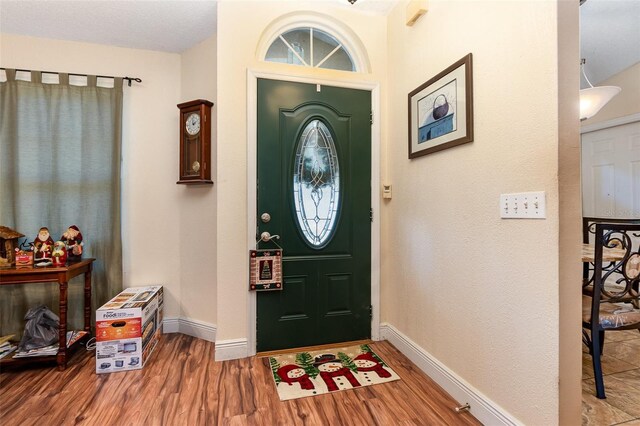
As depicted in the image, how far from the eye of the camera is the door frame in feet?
7.40

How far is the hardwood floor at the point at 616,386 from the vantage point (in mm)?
1568

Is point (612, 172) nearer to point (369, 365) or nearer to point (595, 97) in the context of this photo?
point (595, 97)

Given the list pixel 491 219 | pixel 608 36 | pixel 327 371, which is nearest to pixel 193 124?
pixel 327 371

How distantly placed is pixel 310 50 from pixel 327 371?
2.42 metres

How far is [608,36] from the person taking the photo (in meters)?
3.15

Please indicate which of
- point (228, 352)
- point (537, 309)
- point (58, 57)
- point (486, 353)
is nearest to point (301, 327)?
point (228, 352)

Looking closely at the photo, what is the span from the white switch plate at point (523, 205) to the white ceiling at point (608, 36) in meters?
2.60

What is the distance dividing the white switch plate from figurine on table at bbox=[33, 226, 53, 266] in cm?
298

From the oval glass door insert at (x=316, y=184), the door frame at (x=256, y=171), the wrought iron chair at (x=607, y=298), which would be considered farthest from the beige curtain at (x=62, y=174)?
the wrought iron chair at (x=607, y=298)

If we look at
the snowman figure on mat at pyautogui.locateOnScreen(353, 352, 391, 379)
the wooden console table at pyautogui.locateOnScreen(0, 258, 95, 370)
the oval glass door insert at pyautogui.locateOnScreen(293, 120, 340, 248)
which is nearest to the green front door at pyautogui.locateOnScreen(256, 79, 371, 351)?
the oval glass door insert at pyautogui.locateOnScreen(293, 120, 340, 248)

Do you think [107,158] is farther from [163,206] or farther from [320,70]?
[320,70]

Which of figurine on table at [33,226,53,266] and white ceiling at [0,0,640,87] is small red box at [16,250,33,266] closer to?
figurine on table at [33,226,53,266]

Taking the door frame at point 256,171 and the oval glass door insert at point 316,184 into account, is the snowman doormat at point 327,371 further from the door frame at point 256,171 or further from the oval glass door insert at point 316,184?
the oval glass door insert at point 316,184

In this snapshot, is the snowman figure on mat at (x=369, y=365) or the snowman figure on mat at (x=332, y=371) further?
the snowman figure on mat at (x=369, y=365)
